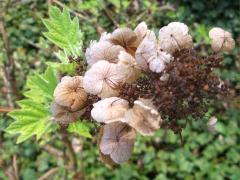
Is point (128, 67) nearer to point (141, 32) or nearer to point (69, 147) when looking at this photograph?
point (141, 32)

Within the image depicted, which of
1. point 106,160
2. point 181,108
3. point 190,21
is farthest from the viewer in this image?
point 190,21

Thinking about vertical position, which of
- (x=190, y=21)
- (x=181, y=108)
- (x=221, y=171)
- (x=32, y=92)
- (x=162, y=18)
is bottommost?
(x=221, y=171)

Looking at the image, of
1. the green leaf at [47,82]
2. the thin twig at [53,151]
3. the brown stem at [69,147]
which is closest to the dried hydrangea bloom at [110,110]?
the green leaf at [47,82]

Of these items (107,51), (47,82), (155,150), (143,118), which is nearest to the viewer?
(143,118)

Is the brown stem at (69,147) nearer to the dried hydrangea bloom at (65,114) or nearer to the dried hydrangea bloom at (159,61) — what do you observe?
the dried hydrangea bloom at (65,114)

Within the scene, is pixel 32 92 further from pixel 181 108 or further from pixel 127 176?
pixel 127 176

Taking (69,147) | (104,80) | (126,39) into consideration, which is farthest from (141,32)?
(69,147)

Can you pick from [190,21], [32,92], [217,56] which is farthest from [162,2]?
[217,56]
